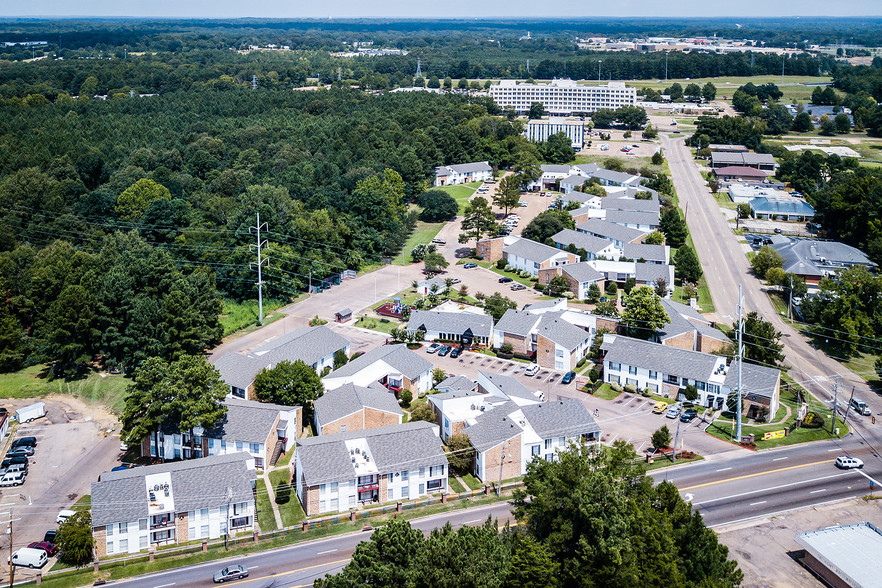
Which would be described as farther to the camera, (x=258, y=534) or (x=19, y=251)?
(x=19, y=251)

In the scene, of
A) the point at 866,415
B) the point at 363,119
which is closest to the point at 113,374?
the point at 866,415

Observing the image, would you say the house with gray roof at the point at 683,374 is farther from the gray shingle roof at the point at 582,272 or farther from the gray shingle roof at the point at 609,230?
the gray shingle roof at the point at 609,230

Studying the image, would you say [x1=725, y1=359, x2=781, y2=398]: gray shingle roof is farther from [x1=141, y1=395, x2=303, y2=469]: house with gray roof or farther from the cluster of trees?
[x1=141, y1=395, x2=303, y2=469]: house with gray roof

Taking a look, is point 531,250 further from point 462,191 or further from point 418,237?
point 462,191

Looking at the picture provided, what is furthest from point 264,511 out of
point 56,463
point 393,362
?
point 393,362

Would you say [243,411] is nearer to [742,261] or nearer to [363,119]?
[742,261]

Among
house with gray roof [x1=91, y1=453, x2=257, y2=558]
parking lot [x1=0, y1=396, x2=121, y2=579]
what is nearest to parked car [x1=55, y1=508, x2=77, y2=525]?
parking lot [x1=0, y1=396, x2=121, y2=579]

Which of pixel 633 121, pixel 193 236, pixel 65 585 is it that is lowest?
pixel 65 585

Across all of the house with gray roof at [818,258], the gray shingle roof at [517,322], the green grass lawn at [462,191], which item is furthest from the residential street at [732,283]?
the green grass lawn at [462,191]
